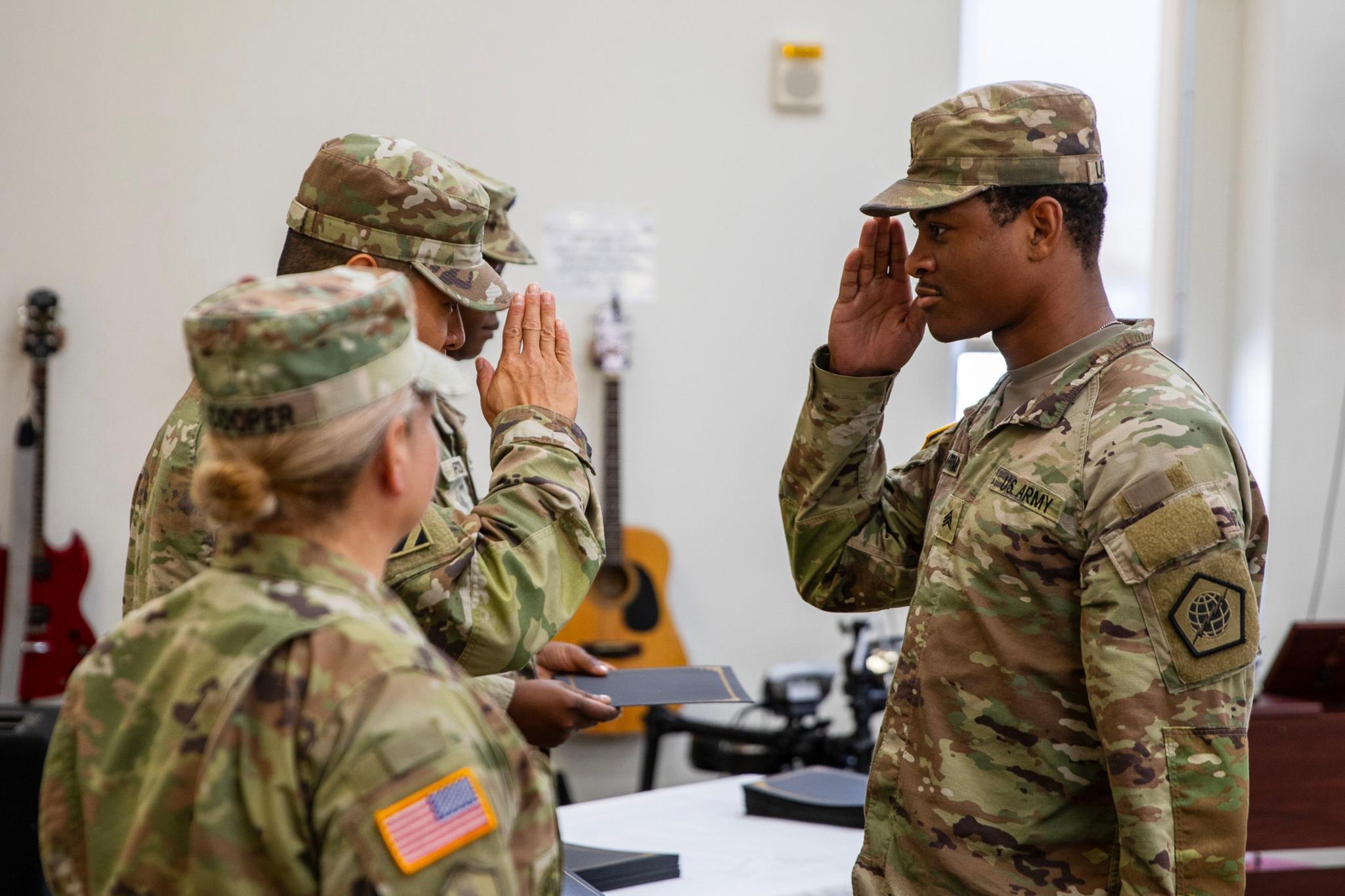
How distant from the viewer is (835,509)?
1728 millimetres

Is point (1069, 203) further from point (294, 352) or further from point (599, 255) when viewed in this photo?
point (599, 255)

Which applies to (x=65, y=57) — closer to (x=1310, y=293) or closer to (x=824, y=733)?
(x=824, y=733)

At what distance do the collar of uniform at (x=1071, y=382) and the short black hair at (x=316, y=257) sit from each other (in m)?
0.77

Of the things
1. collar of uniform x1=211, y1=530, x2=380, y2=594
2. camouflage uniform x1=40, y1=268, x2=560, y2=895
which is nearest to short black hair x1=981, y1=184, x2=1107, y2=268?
camouflage uniform x1=40, y1=268, x2=560, y2=895

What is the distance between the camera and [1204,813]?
1.26m

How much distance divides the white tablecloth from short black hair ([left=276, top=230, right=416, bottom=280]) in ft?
3.06

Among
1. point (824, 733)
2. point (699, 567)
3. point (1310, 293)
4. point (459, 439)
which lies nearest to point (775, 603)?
point (699, 567)

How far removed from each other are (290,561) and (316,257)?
733mm

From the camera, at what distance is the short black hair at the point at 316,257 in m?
1.50

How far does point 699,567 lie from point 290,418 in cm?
293

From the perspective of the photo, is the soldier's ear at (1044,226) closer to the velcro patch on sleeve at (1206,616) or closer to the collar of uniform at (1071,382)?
the collar of uniform at (1071,382)

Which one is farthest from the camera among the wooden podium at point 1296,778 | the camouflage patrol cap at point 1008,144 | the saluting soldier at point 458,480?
the wooden podium at point 1296,778

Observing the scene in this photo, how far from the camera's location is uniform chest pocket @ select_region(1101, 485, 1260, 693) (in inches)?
50.4

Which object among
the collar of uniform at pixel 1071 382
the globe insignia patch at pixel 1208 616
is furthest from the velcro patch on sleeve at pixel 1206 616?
the collar of uniform at pixel 1071 382
